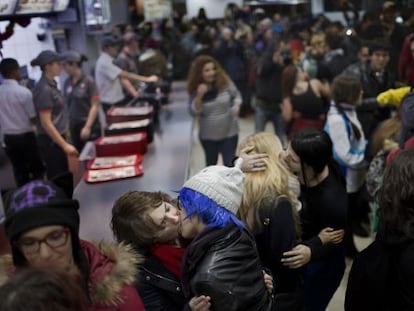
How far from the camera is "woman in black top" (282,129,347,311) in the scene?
211 centimetres

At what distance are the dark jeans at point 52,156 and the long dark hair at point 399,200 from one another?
217 cm

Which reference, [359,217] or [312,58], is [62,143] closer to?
[359,217]

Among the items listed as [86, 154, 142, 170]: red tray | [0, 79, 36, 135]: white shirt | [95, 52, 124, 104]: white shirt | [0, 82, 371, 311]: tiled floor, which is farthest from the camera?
[95, 52, 124, 104]: white shirt

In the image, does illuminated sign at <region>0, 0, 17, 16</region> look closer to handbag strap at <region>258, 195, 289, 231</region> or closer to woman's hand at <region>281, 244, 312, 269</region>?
handbag strap at <region>258, 195, 289, 231</region>

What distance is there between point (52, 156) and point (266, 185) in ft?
6.15

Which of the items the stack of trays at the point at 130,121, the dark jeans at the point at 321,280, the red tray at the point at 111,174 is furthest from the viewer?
the stack of trays at the point at 130,121

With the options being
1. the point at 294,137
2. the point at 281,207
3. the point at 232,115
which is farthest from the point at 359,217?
the point at 281,207

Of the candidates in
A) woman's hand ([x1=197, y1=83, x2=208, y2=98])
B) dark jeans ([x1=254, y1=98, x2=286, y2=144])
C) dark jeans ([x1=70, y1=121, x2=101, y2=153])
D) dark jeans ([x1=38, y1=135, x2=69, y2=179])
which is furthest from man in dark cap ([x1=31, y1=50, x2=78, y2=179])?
dark jeans ([x1=254, y1=98, x2=286, y2=144])

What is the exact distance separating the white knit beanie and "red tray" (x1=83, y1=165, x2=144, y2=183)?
5.20 ft

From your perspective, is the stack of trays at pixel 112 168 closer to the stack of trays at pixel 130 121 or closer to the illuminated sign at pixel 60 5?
the stack of trays at pixel 130 121

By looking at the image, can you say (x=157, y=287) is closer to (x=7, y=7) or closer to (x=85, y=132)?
(x=7, y=7)

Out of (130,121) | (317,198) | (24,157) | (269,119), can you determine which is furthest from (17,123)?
(269,119)

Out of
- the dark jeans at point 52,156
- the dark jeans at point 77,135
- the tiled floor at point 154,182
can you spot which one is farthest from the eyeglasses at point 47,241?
the dark jeans at point 77,135

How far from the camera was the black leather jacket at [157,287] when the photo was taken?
1.61 m
